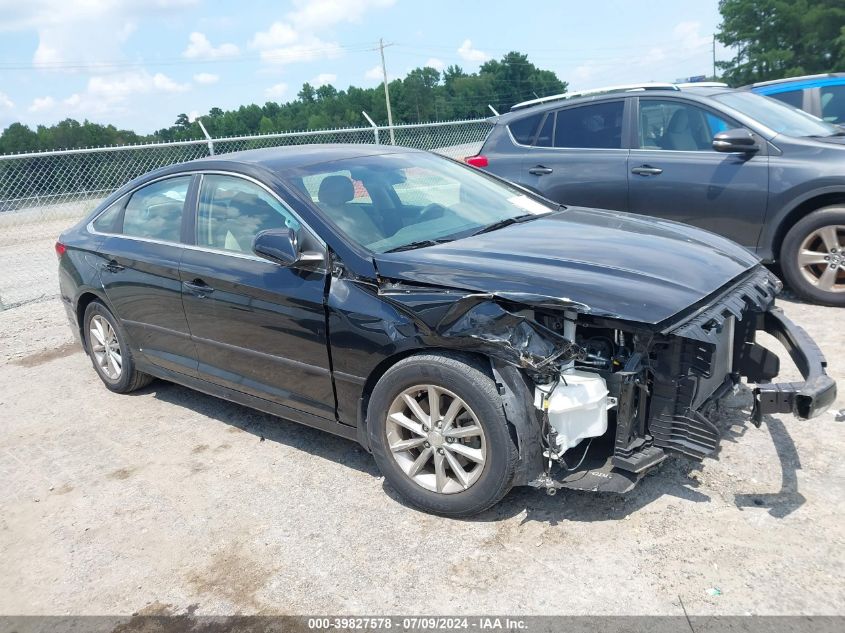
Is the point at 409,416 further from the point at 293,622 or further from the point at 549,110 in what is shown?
the point at 549,110

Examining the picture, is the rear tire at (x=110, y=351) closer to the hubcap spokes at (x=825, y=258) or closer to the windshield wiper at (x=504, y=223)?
the windshield wiper at (x=504, y=223)

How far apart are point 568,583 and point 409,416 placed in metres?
1.02

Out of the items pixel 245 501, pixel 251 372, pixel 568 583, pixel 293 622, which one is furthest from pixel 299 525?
pixel 568 583

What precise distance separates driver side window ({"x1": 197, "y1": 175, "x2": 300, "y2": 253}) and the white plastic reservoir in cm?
161

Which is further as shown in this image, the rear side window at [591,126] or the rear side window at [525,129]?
the rear side window at [525,129]

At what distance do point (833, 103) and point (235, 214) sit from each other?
8.09 metres

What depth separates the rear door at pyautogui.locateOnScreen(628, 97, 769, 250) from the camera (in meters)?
5.80

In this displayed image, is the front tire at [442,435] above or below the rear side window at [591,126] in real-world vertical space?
below

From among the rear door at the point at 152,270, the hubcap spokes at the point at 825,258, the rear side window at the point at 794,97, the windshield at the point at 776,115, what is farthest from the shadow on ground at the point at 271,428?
the rear side window at the point at 794,97

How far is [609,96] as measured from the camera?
665cm

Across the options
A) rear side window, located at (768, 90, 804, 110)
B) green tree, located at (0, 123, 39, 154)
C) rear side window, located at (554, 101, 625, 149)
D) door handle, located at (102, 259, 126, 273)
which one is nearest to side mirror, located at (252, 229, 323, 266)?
door handle, located at (102, 259, 126, 273)

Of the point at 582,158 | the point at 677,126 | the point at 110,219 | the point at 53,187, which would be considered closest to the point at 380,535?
the point at 110,219

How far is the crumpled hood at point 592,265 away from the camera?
2.92 m

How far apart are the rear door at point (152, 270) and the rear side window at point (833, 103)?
808cm
